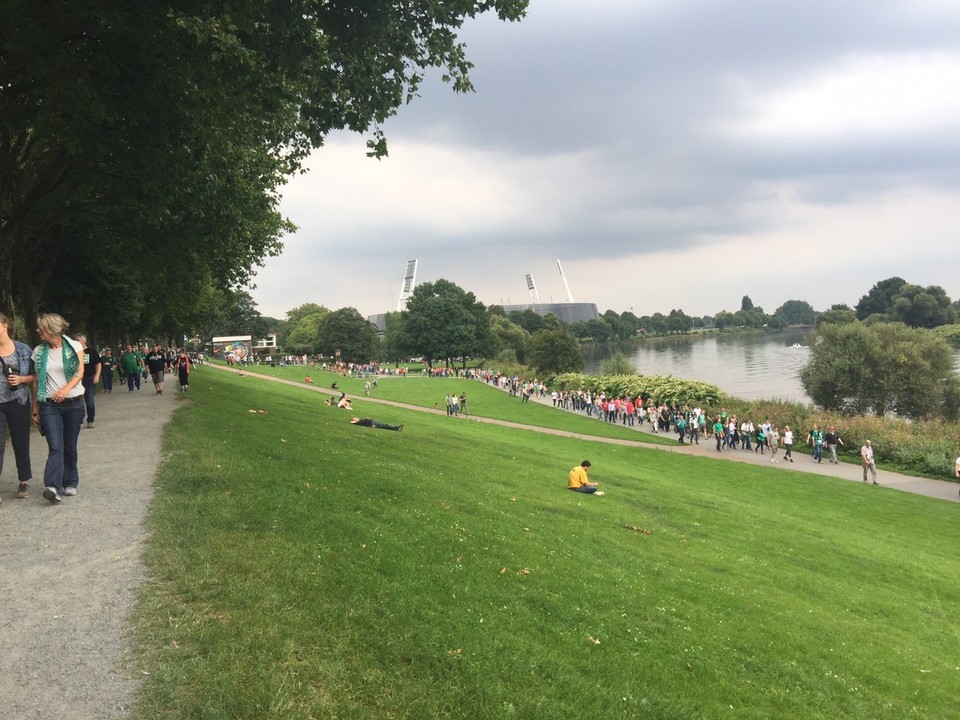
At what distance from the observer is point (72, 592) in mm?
5301

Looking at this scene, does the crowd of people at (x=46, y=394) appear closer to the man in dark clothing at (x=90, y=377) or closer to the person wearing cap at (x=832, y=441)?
the man in dark clothing at (x=90, y=377)

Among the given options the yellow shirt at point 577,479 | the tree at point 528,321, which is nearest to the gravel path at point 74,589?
the yellow shirt at point 577,479

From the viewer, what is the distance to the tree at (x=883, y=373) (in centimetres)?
4700

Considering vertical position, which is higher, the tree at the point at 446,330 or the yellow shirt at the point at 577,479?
the tree at the point at 446,330

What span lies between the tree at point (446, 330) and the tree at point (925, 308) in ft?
261

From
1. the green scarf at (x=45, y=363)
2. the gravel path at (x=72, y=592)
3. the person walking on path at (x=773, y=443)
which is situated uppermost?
the green scarf at (x=45, y=363)

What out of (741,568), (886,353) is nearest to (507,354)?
(886,353)

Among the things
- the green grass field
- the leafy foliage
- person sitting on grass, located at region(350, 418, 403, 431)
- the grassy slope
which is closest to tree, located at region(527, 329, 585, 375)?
the grassy slope

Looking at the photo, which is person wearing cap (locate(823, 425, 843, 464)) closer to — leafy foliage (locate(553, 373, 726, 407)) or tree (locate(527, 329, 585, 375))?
leafy foliage (locate(553, 373, 726, 407))

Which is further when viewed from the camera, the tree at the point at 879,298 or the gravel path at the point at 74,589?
the tree at the point at 879,298

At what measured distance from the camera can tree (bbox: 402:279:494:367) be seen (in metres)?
90.4

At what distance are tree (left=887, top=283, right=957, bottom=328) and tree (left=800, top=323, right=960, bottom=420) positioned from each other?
7882 centimetres

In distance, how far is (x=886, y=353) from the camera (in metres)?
48.3

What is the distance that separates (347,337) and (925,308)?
103 meters
